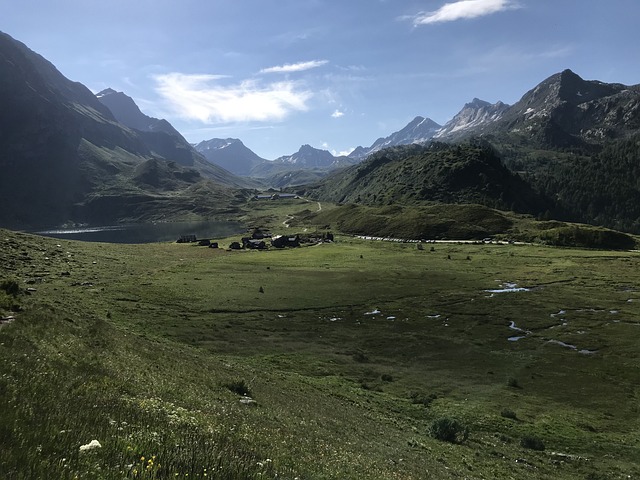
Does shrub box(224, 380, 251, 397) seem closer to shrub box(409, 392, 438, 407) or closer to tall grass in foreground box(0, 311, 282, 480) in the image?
tall grass in foreground box(0, 311, 282, 480)

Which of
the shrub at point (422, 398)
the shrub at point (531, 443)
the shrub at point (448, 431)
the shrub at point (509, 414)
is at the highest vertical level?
the shrub at point (448, 431)

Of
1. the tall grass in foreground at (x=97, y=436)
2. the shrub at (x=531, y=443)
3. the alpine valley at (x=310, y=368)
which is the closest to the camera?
the tall grass in foreground at (x=97, y=436)

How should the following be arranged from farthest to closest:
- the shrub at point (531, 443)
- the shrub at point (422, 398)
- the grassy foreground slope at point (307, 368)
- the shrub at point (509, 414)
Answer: the shrub at point (422, 398) < the shrub at point (509, 414) < the shrub at point (531, 443) < the grassy foreground slope at point (307, 368)

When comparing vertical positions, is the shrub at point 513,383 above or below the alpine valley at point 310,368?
below

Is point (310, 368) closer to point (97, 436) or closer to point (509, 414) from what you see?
point (509, 414)

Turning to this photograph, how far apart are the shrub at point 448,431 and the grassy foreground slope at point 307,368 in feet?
2.21

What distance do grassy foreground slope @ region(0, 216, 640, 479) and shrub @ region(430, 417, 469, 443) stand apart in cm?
67

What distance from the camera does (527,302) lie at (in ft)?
326

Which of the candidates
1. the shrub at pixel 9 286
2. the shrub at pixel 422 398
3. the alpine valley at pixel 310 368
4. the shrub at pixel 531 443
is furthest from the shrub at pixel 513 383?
the shrub at pixel 9 286

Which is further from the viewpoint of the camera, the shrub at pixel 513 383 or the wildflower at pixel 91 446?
the shrub at pixel 513 383

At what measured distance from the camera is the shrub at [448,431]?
34.1 meters

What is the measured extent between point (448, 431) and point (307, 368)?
79.3ft

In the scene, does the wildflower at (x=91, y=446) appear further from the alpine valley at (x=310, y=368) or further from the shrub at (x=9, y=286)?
the shrub at (x=9, y=286)

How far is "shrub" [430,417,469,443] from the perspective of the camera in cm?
3412
